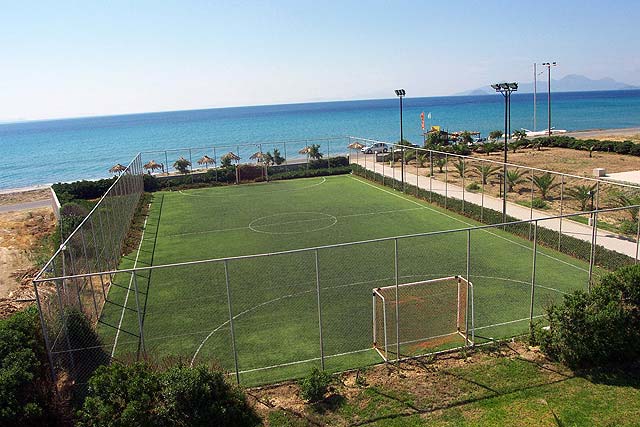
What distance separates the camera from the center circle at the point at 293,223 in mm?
25736

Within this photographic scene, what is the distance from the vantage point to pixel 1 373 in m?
9.73

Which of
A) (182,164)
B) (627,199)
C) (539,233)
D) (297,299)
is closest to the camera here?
(297,299)

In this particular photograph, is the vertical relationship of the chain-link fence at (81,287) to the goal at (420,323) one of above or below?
above

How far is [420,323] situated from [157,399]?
6621 mm

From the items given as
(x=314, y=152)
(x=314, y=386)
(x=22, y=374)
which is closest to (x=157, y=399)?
(x=22, y=374)

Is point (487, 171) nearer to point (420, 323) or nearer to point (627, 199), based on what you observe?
point (627, 199)

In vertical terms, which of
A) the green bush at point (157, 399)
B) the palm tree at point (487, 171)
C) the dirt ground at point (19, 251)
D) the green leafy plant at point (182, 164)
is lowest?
the dirt ground at point (19, 251)

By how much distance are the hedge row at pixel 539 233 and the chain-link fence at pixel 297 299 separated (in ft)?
0.21

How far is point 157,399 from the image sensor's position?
31.6 ft

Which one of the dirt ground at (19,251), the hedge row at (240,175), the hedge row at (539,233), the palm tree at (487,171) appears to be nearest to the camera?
the dirt ground at (19,251)

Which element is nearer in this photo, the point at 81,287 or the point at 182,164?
the point at 81,287

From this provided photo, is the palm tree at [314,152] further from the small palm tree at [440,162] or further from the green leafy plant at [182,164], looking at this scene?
the green leafy plant at [182,164]

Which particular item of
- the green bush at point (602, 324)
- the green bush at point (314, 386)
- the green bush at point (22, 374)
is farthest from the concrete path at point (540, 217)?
the green bush at point (22, 374)

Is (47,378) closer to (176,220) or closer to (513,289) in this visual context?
(513,289)
